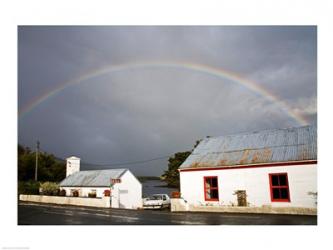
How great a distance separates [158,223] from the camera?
11859mm

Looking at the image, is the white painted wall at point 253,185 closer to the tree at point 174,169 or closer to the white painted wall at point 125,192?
the white painted wall at point 125,192

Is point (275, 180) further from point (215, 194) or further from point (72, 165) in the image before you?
point (72, 165)

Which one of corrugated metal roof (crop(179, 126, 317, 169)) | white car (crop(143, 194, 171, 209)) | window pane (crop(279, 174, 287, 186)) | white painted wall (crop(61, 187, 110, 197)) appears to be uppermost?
corrugated metal roof (crop(179, 126, 317, 169))

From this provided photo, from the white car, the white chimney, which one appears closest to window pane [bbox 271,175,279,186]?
the white car

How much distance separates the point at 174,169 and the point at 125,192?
10.1 m

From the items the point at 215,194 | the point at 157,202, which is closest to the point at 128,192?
the point at 157,202

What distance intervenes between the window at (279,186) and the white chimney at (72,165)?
2586cm

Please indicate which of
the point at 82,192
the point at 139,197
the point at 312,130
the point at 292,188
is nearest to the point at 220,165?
the point at 292,188

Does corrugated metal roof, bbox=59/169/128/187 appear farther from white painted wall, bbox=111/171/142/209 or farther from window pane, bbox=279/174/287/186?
window pane, bbox=279/174/287/186

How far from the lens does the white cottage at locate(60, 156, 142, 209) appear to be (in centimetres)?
2651

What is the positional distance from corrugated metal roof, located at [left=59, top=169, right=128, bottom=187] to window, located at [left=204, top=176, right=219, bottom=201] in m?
12.4

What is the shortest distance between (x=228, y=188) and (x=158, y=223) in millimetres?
5715

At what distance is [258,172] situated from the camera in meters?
15.3
